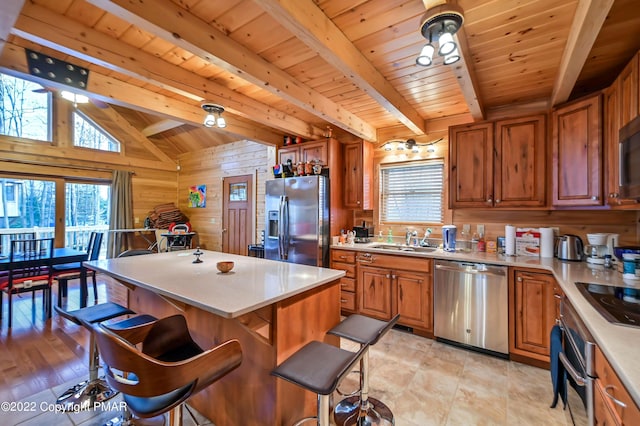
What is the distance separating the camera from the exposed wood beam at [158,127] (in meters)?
5.56

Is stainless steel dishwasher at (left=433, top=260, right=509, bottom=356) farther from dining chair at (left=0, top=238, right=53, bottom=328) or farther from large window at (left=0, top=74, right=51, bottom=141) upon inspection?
large window at (left=0, top=74, right=51, bottom=141)

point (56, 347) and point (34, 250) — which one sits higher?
point (34, 250)

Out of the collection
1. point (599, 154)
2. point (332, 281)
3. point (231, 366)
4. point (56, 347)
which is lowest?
point (56, 347)

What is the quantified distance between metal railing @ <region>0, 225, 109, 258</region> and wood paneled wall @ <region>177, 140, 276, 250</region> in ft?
6.07

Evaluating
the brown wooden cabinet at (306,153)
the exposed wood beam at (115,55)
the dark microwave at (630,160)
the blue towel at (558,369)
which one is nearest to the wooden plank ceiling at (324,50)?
the exposed wood beam at (115,55)

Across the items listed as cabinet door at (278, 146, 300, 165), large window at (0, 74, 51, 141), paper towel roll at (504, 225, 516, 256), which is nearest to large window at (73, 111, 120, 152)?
large window at (0, 74, 51, 141)

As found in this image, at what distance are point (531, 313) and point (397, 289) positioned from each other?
123 cm

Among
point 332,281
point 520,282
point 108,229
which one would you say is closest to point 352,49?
point 332,281

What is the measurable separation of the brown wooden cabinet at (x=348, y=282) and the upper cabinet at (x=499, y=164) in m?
1.40

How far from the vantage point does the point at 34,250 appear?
353cm

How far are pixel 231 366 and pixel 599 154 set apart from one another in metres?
3.05

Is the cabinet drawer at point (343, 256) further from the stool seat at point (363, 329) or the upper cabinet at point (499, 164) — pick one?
the stool seat at point (363, 329)

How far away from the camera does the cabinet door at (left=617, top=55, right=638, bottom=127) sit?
172 centimetres

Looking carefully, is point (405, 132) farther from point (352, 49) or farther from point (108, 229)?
point (108, 229)
